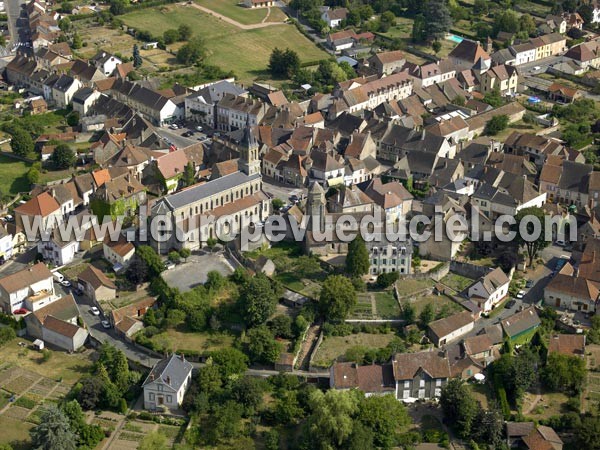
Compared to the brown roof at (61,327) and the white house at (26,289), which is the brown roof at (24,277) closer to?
the white house at (26,289)

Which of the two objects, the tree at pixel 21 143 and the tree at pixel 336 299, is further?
the tree at pixel 21 143

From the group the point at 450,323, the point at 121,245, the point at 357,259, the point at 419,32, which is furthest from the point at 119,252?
the point at 419,32

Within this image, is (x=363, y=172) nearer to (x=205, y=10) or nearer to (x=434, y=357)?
(x=434, y=357)

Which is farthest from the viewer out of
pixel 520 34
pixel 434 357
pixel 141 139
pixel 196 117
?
pixel 520 34

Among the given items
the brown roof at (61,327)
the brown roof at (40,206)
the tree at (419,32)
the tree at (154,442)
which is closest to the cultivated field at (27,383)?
the brown roof at (61,327)

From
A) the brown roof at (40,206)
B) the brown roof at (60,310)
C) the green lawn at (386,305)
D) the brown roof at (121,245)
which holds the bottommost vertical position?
the green lawn at (386,305)

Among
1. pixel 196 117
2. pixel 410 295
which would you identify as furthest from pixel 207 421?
pixel 196 117
